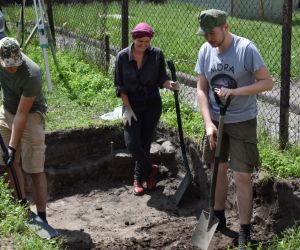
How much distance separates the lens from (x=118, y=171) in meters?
6.66

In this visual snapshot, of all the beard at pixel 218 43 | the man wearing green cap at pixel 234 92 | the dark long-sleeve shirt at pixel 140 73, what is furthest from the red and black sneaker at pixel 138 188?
the beard at pixel 218 43

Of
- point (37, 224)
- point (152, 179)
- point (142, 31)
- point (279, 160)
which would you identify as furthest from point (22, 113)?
point (279, 160)

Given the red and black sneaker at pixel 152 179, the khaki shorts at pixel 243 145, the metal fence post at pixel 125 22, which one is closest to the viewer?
the khaki shorts at pixel 243 145

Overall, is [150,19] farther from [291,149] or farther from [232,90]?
[232,90]

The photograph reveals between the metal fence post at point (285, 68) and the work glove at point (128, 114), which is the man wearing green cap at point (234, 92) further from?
the work glove at point (128, 114)

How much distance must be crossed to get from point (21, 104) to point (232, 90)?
176 centimetres

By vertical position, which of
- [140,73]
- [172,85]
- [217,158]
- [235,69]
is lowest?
[217,158]

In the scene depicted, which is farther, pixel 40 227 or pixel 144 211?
pixel 144 211

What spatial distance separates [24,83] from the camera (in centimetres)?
469

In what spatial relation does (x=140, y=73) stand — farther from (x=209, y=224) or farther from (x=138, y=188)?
(x=209, y=224)

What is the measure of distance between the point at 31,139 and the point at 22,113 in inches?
13.6

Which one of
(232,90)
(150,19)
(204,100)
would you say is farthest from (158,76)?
(150,19)

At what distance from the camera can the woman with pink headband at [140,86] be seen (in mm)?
5582

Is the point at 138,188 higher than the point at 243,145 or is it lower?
lower
